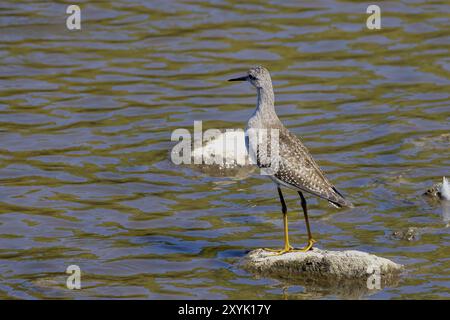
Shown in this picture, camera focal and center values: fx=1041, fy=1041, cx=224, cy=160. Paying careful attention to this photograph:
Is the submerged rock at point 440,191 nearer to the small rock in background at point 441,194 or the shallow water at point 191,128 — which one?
the small rock in background at point 441,194

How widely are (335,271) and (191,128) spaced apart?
540 cm

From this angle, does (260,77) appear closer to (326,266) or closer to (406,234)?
(406,234)

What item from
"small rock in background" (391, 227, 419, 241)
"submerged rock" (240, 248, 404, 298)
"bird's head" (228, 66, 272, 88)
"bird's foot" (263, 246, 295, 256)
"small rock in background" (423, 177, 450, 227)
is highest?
"bird's head" (228, 66, 272, 88)

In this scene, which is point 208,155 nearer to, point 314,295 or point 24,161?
point 24,161

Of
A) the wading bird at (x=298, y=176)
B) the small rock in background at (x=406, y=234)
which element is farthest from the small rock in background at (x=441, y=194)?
the wading bird at (x=298, y=176)

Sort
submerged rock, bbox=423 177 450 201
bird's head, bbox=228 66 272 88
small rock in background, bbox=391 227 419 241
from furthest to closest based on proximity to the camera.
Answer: submerged rock, bbox=423 177 450 201, bird's head, bbox=228 66 272 88, small rock in background, bbox=391 227 419 241

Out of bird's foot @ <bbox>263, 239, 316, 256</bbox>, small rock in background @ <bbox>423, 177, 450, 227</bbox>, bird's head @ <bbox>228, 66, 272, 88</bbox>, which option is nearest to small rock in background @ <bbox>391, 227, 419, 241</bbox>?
small rock in background @ <bbox>423, 177, 450, 227</bbox>

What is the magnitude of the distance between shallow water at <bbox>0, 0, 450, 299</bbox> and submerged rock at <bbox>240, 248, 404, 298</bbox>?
0.47 ft

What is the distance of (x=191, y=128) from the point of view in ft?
50.8

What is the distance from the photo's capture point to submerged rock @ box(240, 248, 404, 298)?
1050 cm

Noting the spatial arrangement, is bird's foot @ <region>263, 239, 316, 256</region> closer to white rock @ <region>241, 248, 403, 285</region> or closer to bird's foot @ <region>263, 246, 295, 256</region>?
bird's foot @ <region>263, 246, 295, 256</region>

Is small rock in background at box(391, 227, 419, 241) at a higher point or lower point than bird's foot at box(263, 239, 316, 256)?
higher

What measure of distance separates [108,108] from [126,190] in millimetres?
3013

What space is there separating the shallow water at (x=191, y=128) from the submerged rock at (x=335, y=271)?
0.47 feet
